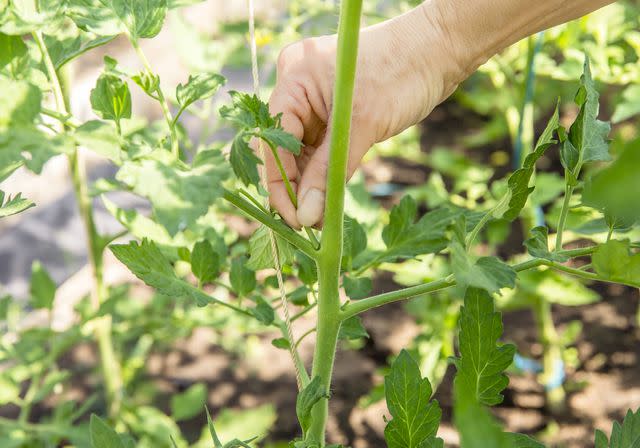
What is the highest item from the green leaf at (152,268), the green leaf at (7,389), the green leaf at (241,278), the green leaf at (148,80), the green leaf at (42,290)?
the green leaf at (148,80)

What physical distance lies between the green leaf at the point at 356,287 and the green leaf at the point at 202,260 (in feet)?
0.51

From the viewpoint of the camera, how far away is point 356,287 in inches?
34.3

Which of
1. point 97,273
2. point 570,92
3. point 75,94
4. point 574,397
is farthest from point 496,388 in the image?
point 75,94

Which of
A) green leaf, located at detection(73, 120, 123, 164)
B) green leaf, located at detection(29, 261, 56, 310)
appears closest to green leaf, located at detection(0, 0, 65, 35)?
green leaf, located at detection(73, 120, 123, 164)

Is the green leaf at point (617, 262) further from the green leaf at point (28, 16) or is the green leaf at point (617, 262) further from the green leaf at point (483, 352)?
the green leaf at point (28, 16)

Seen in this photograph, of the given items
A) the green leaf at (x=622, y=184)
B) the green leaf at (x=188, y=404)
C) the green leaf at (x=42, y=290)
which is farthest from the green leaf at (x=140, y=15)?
the green leaf at (x=188, y=404)

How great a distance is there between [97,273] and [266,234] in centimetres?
77

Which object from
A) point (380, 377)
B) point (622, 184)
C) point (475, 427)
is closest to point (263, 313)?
point (475, 427)

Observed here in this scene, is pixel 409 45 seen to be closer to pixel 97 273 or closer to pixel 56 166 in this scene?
pixel 97 273

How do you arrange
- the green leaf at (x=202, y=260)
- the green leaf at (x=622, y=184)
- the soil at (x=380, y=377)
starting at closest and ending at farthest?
the green leaf at (x=622, y=184), the green leaf at (x=202, y=260), the soil at (x=380, y=377)

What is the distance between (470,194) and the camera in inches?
76.0

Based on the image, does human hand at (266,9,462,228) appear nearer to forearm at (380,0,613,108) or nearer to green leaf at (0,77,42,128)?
forearm at (380,0,613,108)

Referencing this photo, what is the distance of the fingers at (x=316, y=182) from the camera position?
0.74m

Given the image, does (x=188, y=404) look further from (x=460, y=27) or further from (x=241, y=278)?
(x=460, y=27)
